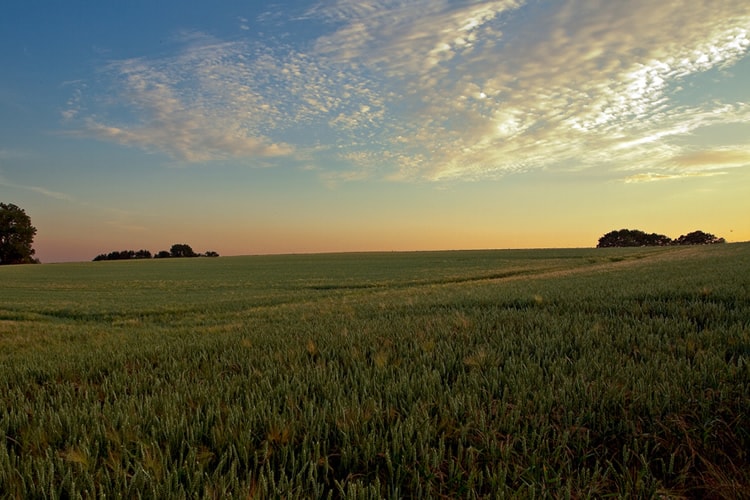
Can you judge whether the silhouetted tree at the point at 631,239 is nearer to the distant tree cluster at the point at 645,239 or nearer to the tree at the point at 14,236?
the distant tree cluster at the point at 645,239

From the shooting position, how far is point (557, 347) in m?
5.22

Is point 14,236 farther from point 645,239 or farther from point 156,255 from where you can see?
point 645,239

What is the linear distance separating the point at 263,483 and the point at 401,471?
79 cm

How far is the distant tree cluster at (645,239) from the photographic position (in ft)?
451

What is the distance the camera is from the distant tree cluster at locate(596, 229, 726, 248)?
5413 inches

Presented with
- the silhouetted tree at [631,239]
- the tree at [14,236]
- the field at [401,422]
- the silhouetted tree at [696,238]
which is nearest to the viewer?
the field at [401,422]

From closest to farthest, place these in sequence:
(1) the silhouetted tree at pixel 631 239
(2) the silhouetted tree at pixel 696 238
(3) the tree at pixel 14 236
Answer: (3) the tree at pixel 14 236
(2) the silhouetted tree at pixel 696 238
(1) the silhouetted tree at pixel 631 239

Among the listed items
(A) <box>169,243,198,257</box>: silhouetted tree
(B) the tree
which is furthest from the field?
(A) <box>169,243,198,257</box>: silhouetted tree

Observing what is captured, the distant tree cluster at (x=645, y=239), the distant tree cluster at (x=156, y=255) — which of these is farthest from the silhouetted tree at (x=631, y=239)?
the distant tree cluster at (x=156, y=255)

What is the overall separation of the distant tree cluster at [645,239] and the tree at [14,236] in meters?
169

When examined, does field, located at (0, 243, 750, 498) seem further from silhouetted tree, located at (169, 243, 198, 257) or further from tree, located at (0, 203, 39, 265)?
silhouetted tree, located at (169, 243, 198, 257)

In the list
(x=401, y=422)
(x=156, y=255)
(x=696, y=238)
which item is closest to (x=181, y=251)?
(x=156, y=255)

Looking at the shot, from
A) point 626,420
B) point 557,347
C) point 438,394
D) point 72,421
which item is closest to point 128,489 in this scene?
point 72,421

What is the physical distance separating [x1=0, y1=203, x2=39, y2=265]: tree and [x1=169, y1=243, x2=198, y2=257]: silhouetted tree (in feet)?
122
